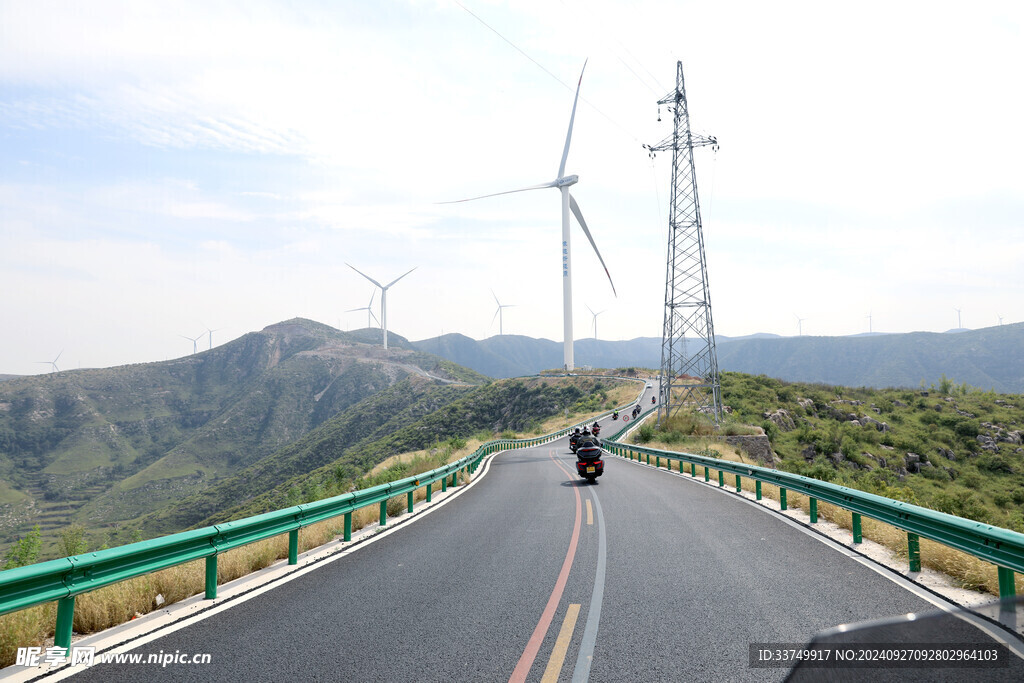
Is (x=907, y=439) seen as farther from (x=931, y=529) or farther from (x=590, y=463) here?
(x=931, y=529)

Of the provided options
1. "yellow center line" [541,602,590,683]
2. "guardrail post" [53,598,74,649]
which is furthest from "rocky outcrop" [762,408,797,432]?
"guardrail post" [53,598,74,649]

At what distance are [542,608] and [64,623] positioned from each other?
4.56 metres

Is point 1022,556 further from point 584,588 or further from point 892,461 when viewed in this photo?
point 892,461

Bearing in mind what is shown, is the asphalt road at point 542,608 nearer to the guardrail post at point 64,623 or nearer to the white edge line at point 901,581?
the white edge line at point 901,581

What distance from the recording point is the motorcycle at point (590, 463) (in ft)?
63.7

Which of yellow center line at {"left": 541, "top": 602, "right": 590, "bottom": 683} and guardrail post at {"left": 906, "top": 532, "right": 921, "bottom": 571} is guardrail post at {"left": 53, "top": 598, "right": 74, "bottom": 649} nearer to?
yellow center line at {"left": 541, "top": 602, "right": 590, "bottom": 683}

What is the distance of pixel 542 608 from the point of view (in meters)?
6.37

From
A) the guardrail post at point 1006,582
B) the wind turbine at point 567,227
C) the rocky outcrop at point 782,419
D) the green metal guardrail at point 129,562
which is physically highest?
the wind turbine at point 567,227

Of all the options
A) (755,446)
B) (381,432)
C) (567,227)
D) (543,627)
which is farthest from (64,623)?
(381,432)

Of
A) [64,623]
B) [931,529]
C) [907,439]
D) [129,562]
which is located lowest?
[907,439]

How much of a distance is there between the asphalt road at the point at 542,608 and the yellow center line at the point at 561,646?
2 centimetres

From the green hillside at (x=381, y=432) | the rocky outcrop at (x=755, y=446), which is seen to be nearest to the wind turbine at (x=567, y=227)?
the green hillside at (x=381, y=432)

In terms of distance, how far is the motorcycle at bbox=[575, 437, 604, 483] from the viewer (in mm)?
19422

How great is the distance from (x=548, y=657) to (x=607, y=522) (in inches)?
273
